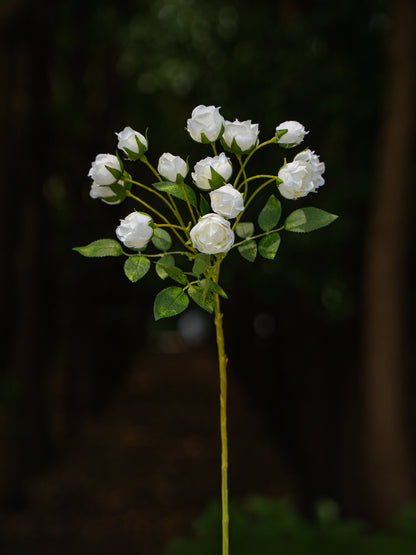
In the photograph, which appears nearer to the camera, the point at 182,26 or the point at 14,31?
the point at 14,31

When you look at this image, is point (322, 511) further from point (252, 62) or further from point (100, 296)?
point (100, 296)

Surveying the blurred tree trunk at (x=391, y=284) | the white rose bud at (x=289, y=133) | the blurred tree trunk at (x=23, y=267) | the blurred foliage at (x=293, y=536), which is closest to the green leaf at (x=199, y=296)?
the white rose bud at (x=289, y=133)

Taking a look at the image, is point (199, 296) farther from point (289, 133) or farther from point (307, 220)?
point (289, 133)

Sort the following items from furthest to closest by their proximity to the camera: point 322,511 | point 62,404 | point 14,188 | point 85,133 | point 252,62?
point 62,404
point 85,133
point 14,188
point 252,62
point 322,511

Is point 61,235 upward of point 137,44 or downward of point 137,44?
downward

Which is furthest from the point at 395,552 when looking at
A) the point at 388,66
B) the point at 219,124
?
the point at 388,66

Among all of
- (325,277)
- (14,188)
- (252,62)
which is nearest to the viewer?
(325,277)
